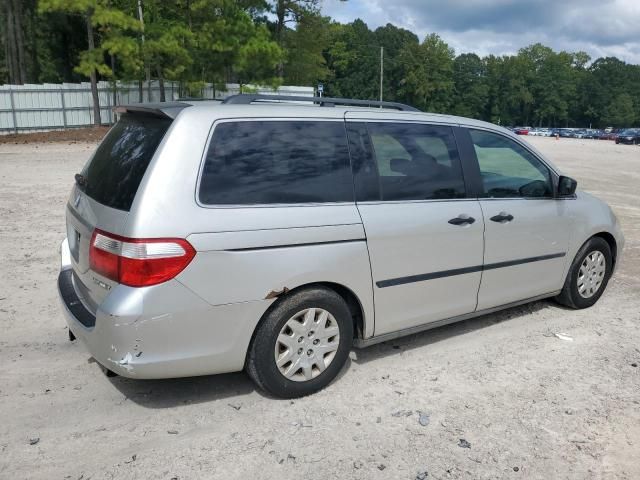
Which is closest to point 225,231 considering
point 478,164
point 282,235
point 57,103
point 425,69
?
point 282,235

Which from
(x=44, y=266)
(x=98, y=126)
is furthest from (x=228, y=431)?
(x=98, y=126)

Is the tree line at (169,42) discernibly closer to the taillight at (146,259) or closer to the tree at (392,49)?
the tree at (392,49)

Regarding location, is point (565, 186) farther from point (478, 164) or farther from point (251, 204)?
point (251, 204)

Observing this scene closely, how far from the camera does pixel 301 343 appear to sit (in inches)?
140

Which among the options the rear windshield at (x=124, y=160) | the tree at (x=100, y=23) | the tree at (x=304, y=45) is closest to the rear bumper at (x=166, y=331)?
the rear windshield at (x=124, y=160)

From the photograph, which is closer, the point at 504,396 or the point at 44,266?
the point at 504,396

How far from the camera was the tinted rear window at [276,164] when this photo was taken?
3.26m

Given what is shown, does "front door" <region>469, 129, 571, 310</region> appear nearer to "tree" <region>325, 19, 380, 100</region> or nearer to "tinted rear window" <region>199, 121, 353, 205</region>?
"tinted rear window" <region>199, 121, 353, 205</region>

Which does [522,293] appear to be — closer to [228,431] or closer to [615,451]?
[615,451]

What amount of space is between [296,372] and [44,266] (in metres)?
3.93

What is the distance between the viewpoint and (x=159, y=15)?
2692 cm

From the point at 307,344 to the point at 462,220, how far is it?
1.49 meters

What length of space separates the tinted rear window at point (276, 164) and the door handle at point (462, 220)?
882 millimetres

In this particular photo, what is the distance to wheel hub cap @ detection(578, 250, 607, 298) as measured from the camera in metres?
5.26
